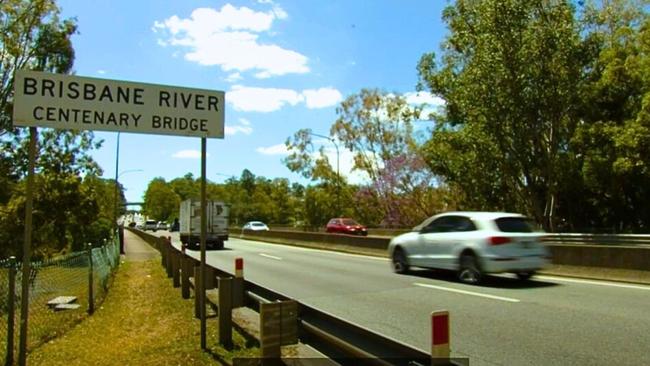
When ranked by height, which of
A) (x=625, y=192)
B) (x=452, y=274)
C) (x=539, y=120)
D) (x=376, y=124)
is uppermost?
(x=376, y=124)

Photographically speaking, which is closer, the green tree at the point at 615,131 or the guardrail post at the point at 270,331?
the guardrail post at the point at 270,331

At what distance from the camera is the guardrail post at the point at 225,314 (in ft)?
25.1

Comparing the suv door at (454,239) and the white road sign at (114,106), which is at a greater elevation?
the white road sign at (114,106)

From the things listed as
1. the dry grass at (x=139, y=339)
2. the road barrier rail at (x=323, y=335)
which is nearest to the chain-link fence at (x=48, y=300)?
the dry grass at (x=139, y=339)

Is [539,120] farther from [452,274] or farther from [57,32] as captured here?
[57,32]

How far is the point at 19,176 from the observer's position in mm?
32375

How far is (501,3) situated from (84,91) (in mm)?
30274

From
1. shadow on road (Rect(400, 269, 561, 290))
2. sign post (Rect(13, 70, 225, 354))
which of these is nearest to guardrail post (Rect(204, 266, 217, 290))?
sign post (Rect(13, 70, 225, 354))

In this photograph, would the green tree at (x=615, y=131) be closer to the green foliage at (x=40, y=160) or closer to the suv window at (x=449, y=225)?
the suv window at (x=449, y=225)

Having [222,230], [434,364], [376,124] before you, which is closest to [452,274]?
[434,364]

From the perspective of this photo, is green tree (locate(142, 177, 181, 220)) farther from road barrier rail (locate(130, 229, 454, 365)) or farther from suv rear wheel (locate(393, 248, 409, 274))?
road barrier rail (locate(130, 229, 454, 365))

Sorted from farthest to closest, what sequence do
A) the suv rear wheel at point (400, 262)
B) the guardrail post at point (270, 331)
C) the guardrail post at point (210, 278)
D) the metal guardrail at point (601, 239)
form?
1. the metal guardrail at point (601, 239)
2. the suv rear wheel at point (400, 262)
3. the guardrail post at point (210, 278)
4. the guardrail post at point (270, 331)

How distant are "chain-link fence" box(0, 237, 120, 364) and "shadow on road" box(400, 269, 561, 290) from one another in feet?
26.9

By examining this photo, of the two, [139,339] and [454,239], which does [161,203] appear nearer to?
[454,239]
